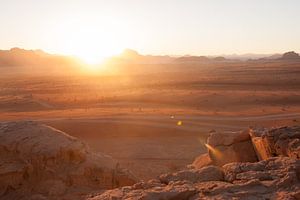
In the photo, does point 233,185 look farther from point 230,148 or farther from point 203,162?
point 203,162

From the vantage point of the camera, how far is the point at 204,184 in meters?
8.02

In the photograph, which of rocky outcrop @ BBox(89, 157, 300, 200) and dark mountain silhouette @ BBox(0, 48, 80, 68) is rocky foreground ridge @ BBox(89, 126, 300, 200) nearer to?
rocky outcrop @ BBox(89, 157, 300, 200)

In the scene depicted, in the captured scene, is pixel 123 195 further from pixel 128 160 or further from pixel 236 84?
pixel 236 84

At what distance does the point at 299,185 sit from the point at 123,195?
121 inches

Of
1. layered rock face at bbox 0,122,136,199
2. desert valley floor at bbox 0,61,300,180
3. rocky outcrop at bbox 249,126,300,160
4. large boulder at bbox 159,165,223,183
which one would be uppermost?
rocky outcrop at bbox 249,126,300,160

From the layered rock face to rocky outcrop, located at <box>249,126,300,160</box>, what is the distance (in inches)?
153

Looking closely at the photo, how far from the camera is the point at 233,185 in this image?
7.67 metres

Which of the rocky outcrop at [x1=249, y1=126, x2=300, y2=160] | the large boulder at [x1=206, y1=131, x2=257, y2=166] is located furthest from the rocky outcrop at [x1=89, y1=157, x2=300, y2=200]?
the large boulder at [x1=206, y1=131, x2=257, y2=166]

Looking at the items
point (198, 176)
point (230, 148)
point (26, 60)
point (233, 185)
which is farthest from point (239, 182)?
point (26, 60)

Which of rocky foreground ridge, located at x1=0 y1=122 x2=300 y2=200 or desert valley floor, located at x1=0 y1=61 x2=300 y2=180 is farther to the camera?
desert valley floor, located at x1=0 y1=61 x2=300 y2=180

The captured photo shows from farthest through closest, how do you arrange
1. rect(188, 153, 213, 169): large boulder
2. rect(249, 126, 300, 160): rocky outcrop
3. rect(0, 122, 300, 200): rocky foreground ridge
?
rect(188, 153, 213, 169): large boulder → rect(249, 126, 300, 160): rocky outcrop → rect(0, 122, 300, 200): rocky foreground ridge

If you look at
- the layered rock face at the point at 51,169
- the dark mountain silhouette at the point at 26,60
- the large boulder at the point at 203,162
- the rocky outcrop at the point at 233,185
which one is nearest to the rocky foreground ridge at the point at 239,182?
the rocky outcrop at the point at 233,185

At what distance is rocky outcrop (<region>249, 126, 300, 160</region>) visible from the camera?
31.9 feet

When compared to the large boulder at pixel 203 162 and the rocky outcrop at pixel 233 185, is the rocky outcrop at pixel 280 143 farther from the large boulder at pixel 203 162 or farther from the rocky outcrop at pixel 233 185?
the large boulder at pixel 203 162
